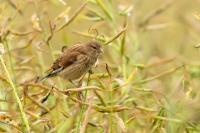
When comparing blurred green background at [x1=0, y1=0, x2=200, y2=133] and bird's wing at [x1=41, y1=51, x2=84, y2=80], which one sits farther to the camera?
bird's wing at [x1=41, y1=51, x2=84, y2=80]

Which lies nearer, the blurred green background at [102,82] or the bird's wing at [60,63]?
the blurred green background at [102,82]

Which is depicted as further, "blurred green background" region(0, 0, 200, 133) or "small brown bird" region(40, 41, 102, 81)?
"small brown bird" region(40, 41, 102, 81)

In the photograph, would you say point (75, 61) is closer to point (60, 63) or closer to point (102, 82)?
point (60, 63)

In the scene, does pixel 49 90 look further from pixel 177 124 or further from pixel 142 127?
pixel 142 127

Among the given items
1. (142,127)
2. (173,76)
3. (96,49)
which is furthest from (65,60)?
(173,76)
